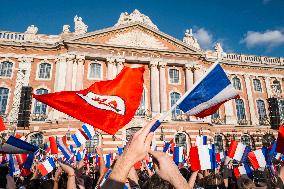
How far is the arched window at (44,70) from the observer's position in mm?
27188

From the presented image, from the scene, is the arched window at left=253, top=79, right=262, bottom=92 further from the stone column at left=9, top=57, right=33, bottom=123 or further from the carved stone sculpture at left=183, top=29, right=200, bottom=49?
the stone column at left=9, top=57, right=33, bottom=123

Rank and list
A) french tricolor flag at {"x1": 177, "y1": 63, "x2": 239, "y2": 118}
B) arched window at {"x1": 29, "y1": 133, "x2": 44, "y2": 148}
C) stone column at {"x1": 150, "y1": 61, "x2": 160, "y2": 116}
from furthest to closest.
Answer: stone column at {"x1": 150, "y1": 61, "x2": 160, "y2": 116} < arched window at {"x1": 29, "y1": 133, "x2": 44, "y2": 148} < french tricolor flag at {"x1": 177, "y1": 63, "x2": 239, "y2": 118}

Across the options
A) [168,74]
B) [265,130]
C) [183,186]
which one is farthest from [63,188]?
[265,130]

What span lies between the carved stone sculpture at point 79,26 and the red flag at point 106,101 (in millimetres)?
24195

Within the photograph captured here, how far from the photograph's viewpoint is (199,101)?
4992 mm

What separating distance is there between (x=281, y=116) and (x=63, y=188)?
104 ft

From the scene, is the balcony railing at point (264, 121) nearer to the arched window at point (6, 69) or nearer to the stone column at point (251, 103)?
the stone column at point (251, 103)

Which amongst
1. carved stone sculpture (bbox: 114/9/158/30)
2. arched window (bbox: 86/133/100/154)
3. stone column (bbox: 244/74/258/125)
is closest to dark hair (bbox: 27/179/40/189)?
arched window (bbox: 86/133/100/154)

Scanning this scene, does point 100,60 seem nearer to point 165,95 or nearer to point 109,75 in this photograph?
point 109,75

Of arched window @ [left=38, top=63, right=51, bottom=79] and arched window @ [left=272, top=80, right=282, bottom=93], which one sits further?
arched window @ [left=272, top=80, right=282, bottom=93]

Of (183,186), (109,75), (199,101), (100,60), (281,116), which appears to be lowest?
(183,186)

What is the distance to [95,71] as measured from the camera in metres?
27.9

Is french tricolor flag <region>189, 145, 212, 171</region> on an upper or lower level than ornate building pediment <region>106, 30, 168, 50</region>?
lower

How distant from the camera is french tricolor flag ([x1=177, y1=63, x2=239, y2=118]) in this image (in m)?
4.82
